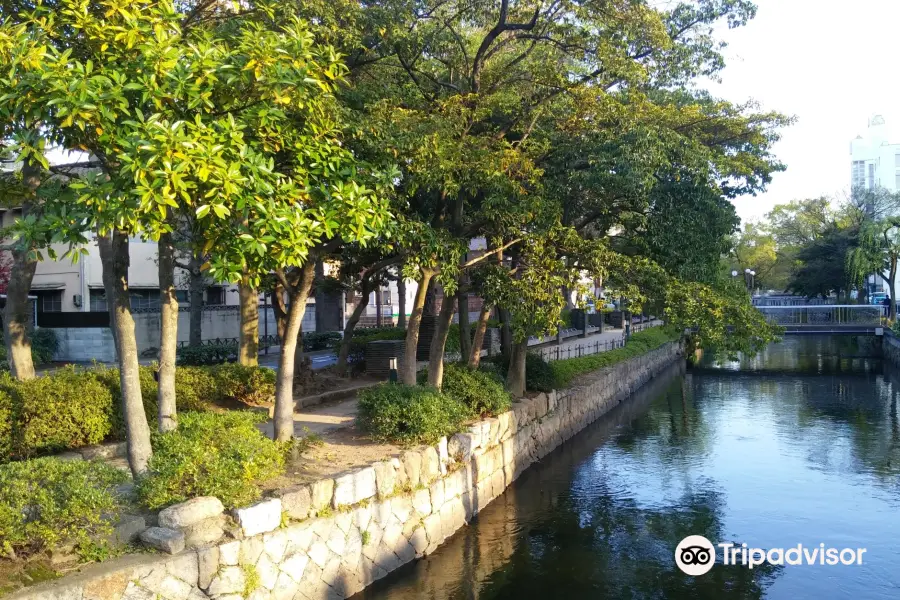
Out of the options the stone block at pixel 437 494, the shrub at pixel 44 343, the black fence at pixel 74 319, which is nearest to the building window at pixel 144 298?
the black fence at pixel 74 319

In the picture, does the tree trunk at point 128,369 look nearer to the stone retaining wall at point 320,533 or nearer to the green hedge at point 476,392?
the stone retaining wall at point 320,533

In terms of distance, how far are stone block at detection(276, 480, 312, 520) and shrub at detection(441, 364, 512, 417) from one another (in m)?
5.62

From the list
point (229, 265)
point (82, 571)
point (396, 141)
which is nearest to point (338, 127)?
point (396, 141)

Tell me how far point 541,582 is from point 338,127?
7.27 meters

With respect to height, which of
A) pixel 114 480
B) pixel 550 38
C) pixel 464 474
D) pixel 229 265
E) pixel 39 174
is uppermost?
pixel 550 38

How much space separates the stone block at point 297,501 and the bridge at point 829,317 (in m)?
37.9

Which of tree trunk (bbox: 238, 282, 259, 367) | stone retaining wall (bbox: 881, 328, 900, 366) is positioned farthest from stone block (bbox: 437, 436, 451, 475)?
stone retaining wall (bbox: 881, 328, 900, 366)

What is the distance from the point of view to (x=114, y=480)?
7637mm

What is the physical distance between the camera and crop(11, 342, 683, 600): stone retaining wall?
723 cm

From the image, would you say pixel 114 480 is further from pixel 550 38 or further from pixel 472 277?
pixel 550 38

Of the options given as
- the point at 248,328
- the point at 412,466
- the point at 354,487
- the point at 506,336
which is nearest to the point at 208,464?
the point at 354,487

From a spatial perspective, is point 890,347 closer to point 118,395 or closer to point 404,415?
point 404,415

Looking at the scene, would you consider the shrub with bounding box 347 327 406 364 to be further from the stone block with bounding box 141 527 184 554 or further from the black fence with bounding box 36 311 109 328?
the stone block with bounding box 141 527 184 554

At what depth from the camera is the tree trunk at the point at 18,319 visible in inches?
468
